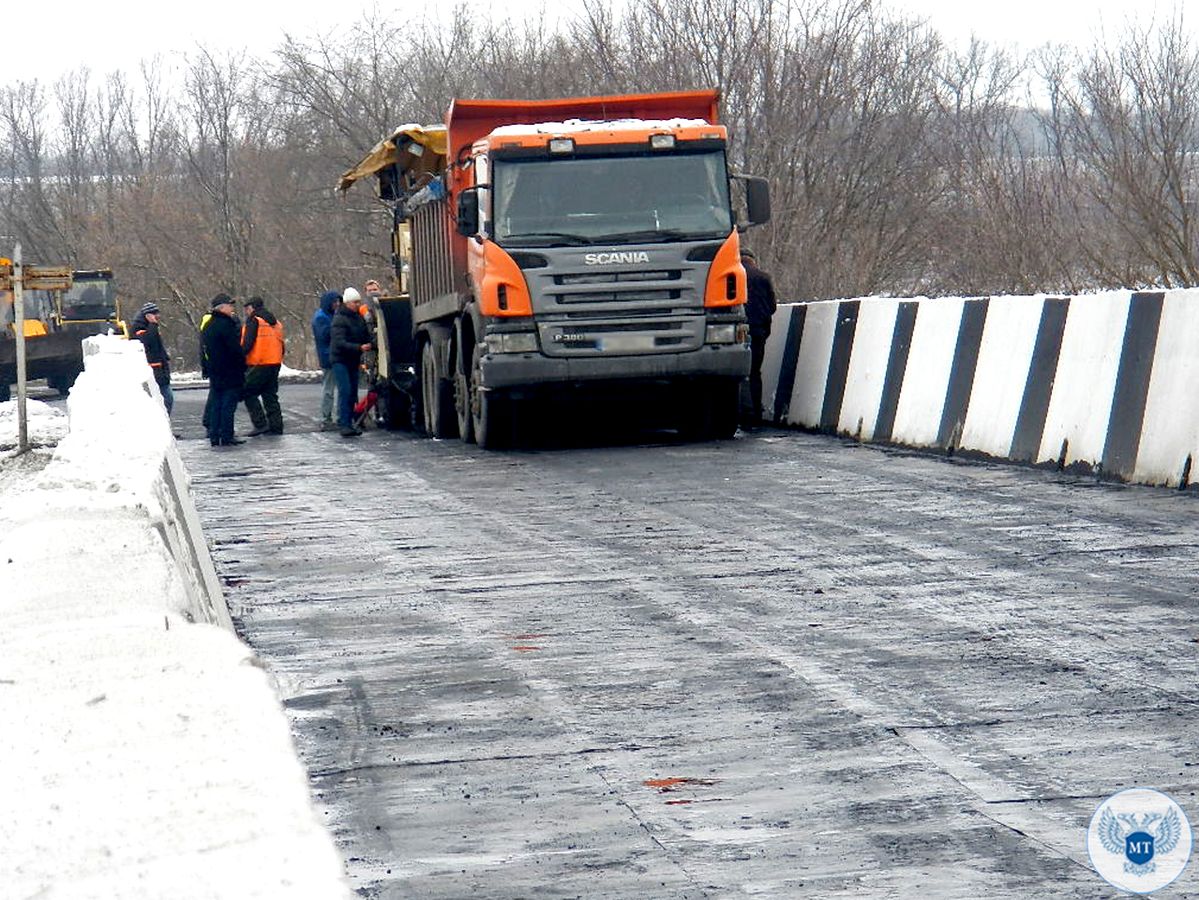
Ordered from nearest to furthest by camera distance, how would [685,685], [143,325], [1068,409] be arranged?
[685,685]
[1068,409]
[143,325]

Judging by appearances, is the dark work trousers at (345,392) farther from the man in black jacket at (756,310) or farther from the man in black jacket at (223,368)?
the man in black jacket at (756,310)

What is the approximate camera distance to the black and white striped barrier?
12.0m

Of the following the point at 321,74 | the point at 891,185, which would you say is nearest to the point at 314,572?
the point at 891,185

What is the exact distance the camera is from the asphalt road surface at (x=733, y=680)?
4508 mm

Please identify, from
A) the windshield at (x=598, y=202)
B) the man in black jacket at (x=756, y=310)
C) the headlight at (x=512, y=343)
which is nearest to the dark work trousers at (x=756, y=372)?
the man in black jacket at (x=756, y=310)

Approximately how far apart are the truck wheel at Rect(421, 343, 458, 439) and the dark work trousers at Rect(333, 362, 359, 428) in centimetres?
179

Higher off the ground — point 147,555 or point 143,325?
point 147,555

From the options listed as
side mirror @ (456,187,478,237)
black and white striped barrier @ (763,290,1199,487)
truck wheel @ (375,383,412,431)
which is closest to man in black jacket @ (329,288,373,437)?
truck wheel @ (375,383,412,431)

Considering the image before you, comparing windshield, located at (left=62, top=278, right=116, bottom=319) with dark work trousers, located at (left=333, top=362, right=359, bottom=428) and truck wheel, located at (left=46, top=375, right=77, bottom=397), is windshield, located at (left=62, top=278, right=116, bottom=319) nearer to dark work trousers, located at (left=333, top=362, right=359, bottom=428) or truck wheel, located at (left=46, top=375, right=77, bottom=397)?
truck wheel, located at (left=46, top=375, right=77, bottom=397)

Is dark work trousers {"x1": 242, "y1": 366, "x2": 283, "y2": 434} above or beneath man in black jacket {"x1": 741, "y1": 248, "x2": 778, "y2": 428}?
beneath

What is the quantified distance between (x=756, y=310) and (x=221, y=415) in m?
5.67

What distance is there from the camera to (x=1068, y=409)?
13125mm

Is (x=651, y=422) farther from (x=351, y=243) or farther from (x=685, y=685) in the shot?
(x=351, y=243)

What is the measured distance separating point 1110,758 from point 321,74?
50.4 meters
